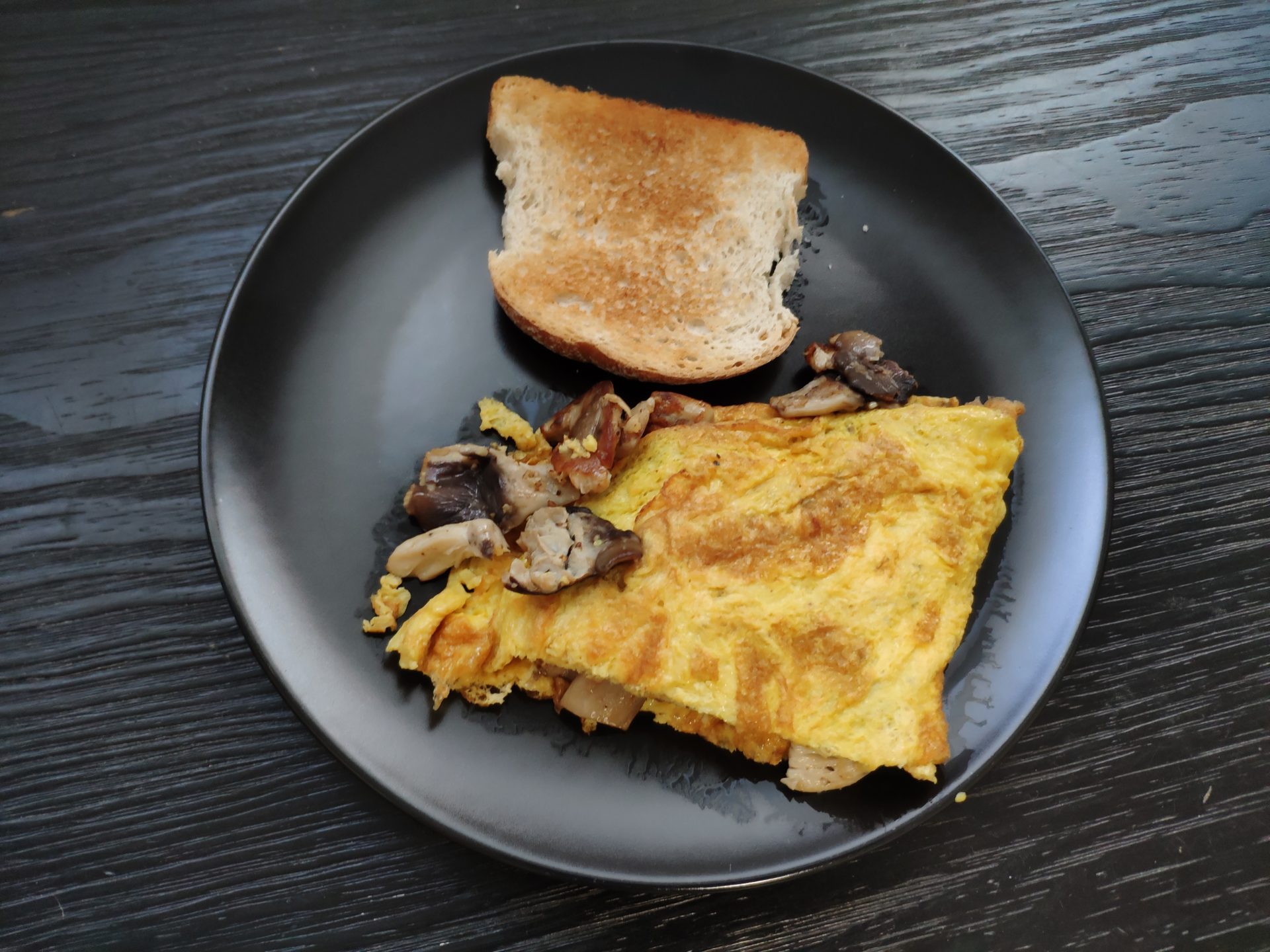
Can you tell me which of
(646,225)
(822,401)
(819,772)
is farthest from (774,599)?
(646,225)

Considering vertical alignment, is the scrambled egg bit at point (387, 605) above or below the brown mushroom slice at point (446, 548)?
below

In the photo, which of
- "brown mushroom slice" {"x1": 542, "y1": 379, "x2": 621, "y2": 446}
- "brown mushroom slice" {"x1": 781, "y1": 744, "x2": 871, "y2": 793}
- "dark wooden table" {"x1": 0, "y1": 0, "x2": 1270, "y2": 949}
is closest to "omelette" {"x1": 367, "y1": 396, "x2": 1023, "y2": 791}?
"brown mushroom slice" {"x1": 781, "y1": 744, "x2": 871, "y2": 793}

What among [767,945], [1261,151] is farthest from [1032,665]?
[1261,151]

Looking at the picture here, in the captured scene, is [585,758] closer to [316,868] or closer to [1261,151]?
[316,868]

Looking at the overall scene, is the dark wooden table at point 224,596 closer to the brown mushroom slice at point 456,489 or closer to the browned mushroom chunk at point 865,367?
the brown mushroom slice at point 456,489

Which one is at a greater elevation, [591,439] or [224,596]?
[591,439]

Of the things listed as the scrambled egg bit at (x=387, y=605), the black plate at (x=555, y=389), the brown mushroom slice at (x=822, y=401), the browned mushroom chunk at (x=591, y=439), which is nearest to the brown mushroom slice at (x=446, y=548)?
the scrambled egg bit at (x=387, y=605)

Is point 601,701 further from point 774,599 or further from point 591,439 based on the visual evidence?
point 591,439
